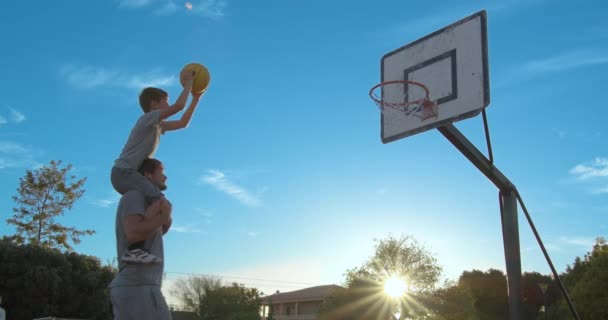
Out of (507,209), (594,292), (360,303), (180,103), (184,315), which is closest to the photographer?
(180,103)

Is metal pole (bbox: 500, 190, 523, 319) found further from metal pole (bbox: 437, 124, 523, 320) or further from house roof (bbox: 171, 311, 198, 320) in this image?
house roof (bbox: 171, 311, 198, 320)

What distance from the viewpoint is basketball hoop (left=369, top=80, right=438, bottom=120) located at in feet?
23.6

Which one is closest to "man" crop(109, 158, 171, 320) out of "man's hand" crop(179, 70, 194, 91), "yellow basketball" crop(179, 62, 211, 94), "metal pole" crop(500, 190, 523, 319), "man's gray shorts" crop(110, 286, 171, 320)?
"man's gray shorts" crop(110, 286, 171, 320)

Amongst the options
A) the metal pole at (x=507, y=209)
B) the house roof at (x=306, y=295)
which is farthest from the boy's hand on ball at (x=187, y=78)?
the house roof at (x=306, y=295)

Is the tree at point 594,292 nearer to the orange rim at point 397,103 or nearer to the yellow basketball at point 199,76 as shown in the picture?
the orange rim at point 397,103

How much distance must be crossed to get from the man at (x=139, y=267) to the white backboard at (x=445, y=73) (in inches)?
160

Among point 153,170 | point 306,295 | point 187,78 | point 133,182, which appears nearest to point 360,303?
point 306,295

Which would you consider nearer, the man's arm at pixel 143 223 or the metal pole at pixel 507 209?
the man's arm at pixel 143 223

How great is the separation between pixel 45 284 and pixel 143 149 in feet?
96.7

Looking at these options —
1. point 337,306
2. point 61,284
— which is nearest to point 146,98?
point 61,284

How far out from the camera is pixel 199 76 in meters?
4.80

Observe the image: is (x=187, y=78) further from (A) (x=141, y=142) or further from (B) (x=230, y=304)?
(B) (x=230, y=304)

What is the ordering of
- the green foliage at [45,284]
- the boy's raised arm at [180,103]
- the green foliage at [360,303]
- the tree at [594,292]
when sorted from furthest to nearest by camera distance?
the green foliage at [360,303]
the tree at [594,292]
the green foliage at [45,284]
the boy's raised arm at [180,103]

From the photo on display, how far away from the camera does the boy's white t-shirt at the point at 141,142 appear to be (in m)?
4.01
